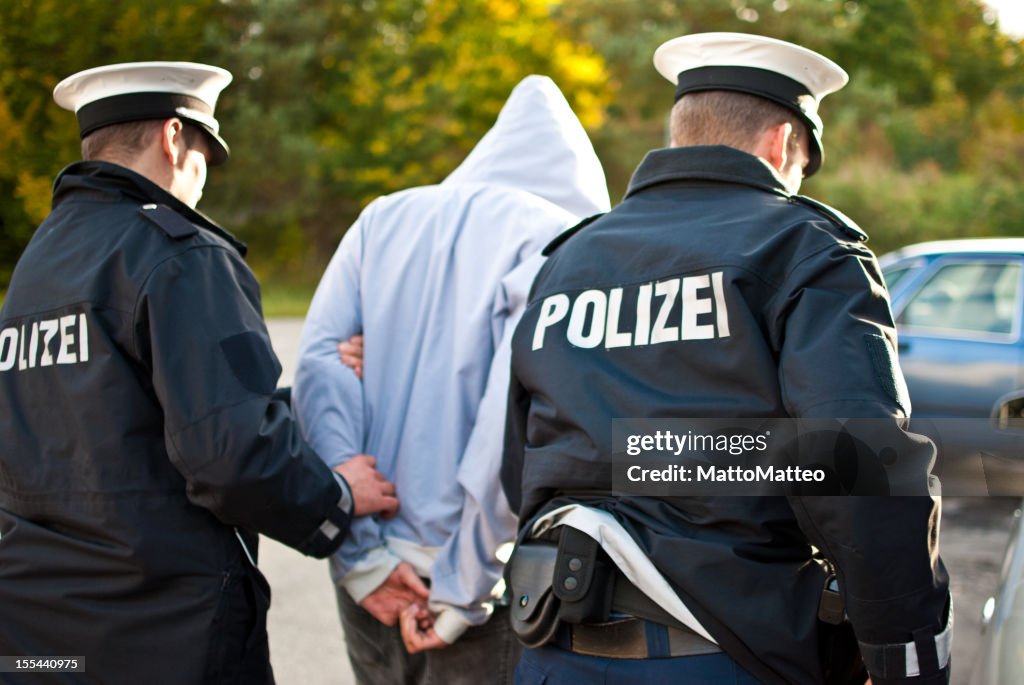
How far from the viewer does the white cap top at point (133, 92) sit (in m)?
2.41

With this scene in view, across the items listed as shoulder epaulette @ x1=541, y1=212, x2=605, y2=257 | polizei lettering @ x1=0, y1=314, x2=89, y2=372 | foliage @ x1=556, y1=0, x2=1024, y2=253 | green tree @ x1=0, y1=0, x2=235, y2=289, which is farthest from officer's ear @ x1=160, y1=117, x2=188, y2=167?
foliage @ x1=556, y1=0, x2=1024, y2=253

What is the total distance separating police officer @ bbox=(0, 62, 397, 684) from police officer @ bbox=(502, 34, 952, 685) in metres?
0.65

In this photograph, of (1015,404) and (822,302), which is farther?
(1015,404)

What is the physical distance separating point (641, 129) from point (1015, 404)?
2222cm

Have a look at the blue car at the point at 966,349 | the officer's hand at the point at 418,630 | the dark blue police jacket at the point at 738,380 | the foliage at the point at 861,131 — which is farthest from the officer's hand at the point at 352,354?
the foliage at the point at 861,131

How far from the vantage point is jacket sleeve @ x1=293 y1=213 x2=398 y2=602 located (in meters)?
2.61

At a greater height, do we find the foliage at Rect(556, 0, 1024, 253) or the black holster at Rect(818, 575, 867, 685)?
the foliage at Rect(556, 0, 1024, 253)

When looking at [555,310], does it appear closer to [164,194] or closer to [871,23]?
[164,194]

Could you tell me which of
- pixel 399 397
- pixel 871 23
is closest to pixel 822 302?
pixel 399 397

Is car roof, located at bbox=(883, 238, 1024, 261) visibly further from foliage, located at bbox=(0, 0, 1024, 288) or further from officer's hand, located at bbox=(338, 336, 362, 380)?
foliage, located at bbox=(0, 0, 1024, 288)

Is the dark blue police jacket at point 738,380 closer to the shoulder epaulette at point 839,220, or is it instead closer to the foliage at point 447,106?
the shoulder epaulette at point 839,220

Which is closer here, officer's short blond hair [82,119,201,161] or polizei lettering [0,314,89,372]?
polizei lettering [0,314,89,372]

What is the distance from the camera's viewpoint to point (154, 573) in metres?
2.22

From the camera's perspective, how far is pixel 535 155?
9.48ft
